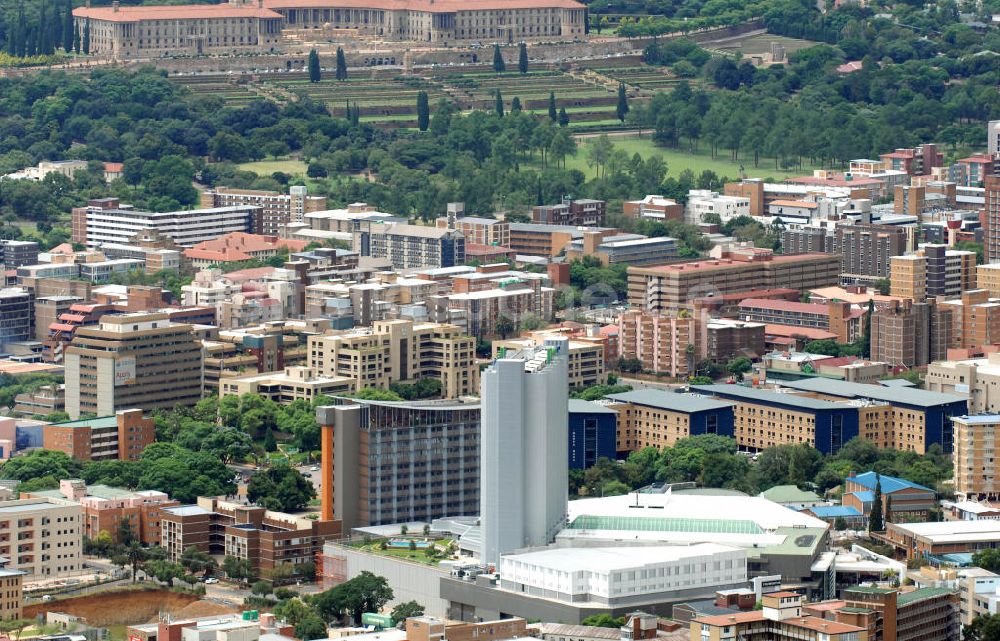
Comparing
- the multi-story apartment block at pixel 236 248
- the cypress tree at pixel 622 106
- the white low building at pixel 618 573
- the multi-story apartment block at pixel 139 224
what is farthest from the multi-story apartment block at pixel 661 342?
the cypress tree at pixel 622 106

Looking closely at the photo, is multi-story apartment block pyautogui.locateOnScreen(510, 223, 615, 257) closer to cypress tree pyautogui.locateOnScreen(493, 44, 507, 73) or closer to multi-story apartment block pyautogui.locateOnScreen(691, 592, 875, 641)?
cypress tree pyautogui.locateOnScreen(493, 44, 507, 73)

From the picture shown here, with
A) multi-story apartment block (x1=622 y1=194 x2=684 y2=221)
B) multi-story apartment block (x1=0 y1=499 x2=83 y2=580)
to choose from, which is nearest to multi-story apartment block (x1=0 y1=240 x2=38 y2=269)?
multi-story apartment block (x1=622 y1=194 x2=684 y2=221)

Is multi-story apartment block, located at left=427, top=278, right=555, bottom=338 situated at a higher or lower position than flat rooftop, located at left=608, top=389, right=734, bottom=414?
higher

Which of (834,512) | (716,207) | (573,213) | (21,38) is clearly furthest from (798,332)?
(21,38)

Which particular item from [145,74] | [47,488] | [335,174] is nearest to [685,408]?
[47,488]

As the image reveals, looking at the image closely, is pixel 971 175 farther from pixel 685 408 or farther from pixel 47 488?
pixel 47 488

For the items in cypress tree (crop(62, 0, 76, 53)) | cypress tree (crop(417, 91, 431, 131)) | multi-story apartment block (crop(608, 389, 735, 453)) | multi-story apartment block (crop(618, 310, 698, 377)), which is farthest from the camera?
cypress tree (crop(62, 0, 76, 53))

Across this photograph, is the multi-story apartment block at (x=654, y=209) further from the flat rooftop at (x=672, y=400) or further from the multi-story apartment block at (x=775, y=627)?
the multi-story apartment block at (x=775, y=627)
